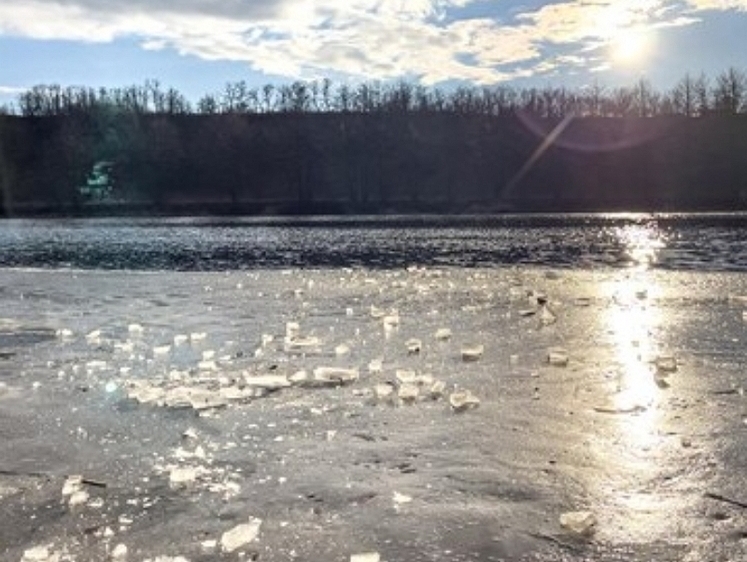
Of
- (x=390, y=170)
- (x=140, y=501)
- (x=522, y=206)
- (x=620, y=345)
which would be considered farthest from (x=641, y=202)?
(x=140, y=501)

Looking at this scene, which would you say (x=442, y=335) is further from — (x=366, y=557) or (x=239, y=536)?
(x=366, y=557)

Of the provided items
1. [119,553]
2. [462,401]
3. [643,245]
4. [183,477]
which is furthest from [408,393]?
[643,245]

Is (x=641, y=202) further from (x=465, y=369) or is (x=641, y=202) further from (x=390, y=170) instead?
(x=465, y=369)

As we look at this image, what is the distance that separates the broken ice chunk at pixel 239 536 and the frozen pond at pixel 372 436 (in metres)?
0.02

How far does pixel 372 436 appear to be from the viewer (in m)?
7.14

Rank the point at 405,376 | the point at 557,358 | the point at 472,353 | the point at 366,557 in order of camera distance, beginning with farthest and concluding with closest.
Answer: the point at 472,353 → the point at 557,358 → the point at 405,376 → the point at 366,557

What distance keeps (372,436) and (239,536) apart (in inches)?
89.0

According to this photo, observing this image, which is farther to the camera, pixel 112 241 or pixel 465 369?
pixel 112 241

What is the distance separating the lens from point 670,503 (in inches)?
218

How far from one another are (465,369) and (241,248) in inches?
1184

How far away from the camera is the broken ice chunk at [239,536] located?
4.93 m

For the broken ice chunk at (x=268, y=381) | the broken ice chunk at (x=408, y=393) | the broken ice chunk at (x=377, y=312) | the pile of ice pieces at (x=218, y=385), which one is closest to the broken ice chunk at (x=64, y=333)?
the pile of ice pieces at (x=218, y=385)

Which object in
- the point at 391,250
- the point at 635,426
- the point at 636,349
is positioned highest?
the point at 635,426

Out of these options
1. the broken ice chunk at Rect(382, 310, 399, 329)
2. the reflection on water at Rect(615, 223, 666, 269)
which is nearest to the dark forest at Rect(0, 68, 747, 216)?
the reflection on water at Rect(615, 223, 666, 269)
